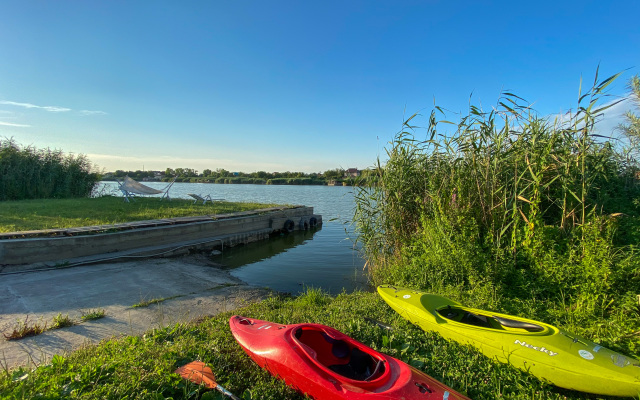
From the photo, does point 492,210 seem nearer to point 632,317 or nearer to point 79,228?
point 632,317

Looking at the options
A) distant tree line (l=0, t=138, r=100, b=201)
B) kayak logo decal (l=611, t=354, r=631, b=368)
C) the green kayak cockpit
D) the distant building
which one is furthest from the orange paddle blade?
distant tree line (l=0, t=138, r=100, b=201)

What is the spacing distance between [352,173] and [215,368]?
234 inches

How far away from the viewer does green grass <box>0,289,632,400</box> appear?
7.71 feet

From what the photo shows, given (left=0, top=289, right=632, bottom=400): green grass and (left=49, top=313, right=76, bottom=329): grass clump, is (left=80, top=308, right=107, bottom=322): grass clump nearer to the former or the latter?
(left=49, top=313, right=76, bottom=329): grass clump

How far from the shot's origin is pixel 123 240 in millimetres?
8414

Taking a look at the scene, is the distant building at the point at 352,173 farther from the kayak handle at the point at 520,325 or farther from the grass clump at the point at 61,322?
the grass clump at the point at 61,322

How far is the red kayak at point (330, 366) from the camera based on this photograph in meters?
2.35

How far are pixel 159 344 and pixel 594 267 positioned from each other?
17.2 feet

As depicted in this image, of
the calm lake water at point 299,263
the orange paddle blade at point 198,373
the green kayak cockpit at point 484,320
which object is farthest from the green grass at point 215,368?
the calm lake water at point 299,263

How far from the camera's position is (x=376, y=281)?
7043mm

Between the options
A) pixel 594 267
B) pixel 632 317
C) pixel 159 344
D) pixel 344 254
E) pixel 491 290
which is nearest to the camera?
pixel 159 344

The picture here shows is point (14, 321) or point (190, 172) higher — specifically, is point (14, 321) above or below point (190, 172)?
below

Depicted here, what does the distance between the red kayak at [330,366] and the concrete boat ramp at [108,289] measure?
150 centimetres

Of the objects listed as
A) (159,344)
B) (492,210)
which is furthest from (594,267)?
(159,344)
